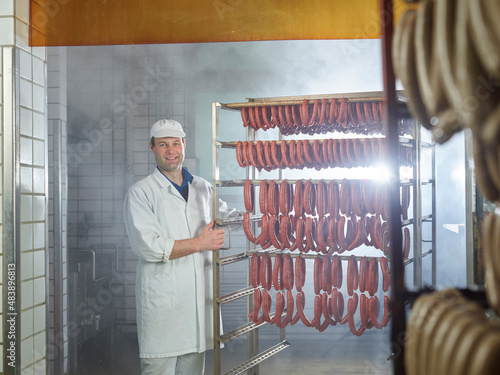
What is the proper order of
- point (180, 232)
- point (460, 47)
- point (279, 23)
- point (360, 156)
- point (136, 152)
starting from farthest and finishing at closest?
point (136, 152)
point (180, 232)
point (360, 156)
point (279, 23)
point (460, 47)

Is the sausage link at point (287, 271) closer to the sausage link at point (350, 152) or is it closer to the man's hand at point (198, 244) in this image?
the man's hand at point (198, 244)

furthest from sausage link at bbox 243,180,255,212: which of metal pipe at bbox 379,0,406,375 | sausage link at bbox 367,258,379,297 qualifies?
metal pipe at bbox 379,0,406,375

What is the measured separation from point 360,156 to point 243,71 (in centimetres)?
249

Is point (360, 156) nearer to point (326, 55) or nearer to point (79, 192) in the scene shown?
point (326, 55)

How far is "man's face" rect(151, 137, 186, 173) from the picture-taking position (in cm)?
328

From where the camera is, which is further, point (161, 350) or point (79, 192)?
point (79, 192)

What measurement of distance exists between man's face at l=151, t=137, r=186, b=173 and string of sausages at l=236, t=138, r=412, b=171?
398mm

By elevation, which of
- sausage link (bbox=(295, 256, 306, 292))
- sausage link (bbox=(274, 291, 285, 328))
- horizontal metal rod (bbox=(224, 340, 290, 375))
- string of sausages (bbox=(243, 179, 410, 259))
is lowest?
horizontal metal rod (bbox=(224, 340, 290, 375))

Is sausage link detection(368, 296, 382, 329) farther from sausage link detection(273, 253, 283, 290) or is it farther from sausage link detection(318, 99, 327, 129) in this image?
sausage link detection(318, 99, 327, 129)

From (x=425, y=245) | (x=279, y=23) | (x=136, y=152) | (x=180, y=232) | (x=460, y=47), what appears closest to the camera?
(x=460, y=47)

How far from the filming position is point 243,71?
523 cm

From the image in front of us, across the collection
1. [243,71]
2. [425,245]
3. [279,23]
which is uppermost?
[243,71]

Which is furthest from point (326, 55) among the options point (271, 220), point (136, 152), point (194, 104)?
point (271, 220)

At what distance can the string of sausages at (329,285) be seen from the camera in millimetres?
3057
